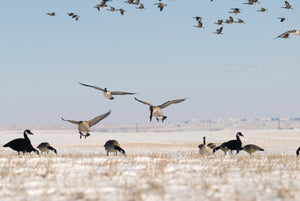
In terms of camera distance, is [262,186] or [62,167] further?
[62,167]

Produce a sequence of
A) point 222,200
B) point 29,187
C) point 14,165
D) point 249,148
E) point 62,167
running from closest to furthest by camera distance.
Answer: point 222,200 → point 29,187 → point 62,167 → point 14,165 → point 249,148

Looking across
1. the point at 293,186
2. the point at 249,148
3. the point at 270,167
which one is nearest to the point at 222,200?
the point at 293,186

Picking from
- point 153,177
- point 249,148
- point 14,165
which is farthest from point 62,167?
point 249,148

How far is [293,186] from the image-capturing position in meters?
8.57

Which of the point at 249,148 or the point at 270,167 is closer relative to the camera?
the point at 270,167

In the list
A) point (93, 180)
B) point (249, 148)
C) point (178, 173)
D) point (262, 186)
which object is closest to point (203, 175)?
point (178, 173)

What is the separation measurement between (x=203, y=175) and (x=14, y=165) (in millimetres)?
4652

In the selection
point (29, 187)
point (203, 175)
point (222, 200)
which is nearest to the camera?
point (222, 200)

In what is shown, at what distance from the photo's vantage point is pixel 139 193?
7641 mm

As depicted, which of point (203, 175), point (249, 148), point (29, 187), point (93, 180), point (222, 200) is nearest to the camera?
point (222, 200)

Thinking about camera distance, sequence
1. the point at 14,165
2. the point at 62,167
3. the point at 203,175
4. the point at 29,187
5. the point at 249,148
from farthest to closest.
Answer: the point at 249,148
the point at 14,165
the point at 62,167
the point at 203,175
the point at 29,187

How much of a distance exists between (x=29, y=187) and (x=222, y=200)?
10.9 ft

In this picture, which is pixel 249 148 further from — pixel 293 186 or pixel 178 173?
pixel 293 186

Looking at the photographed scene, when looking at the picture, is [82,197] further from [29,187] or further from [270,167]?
[270,167]
